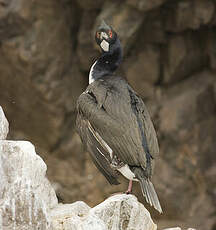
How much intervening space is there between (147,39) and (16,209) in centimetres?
628

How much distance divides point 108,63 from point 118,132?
3.75 feet

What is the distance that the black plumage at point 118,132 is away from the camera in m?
5.66

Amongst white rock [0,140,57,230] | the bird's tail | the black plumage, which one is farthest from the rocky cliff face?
white rock [0,140,57,230]

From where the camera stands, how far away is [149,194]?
5543 millimetres

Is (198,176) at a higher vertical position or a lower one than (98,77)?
lower

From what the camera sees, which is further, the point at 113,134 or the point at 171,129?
the point at 171,129

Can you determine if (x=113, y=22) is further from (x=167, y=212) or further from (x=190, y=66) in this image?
(x=167, y=212)

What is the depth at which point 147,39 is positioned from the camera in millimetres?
10586

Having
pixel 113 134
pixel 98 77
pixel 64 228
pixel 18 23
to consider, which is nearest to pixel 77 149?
pixel 18 23

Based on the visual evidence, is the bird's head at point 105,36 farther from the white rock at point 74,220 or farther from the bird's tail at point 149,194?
the white rock at point 74,220

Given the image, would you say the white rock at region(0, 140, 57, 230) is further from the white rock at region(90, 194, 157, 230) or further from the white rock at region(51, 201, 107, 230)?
the white rock at region(90, 194, 157, 230)

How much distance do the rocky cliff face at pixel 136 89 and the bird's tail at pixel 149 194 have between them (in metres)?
4.86

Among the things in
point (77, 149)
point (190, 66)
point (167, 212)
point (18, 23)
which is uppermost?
point (18, 23)

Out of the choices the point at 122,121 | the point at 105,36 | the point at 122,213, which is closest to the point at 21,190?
the point at 122,213
